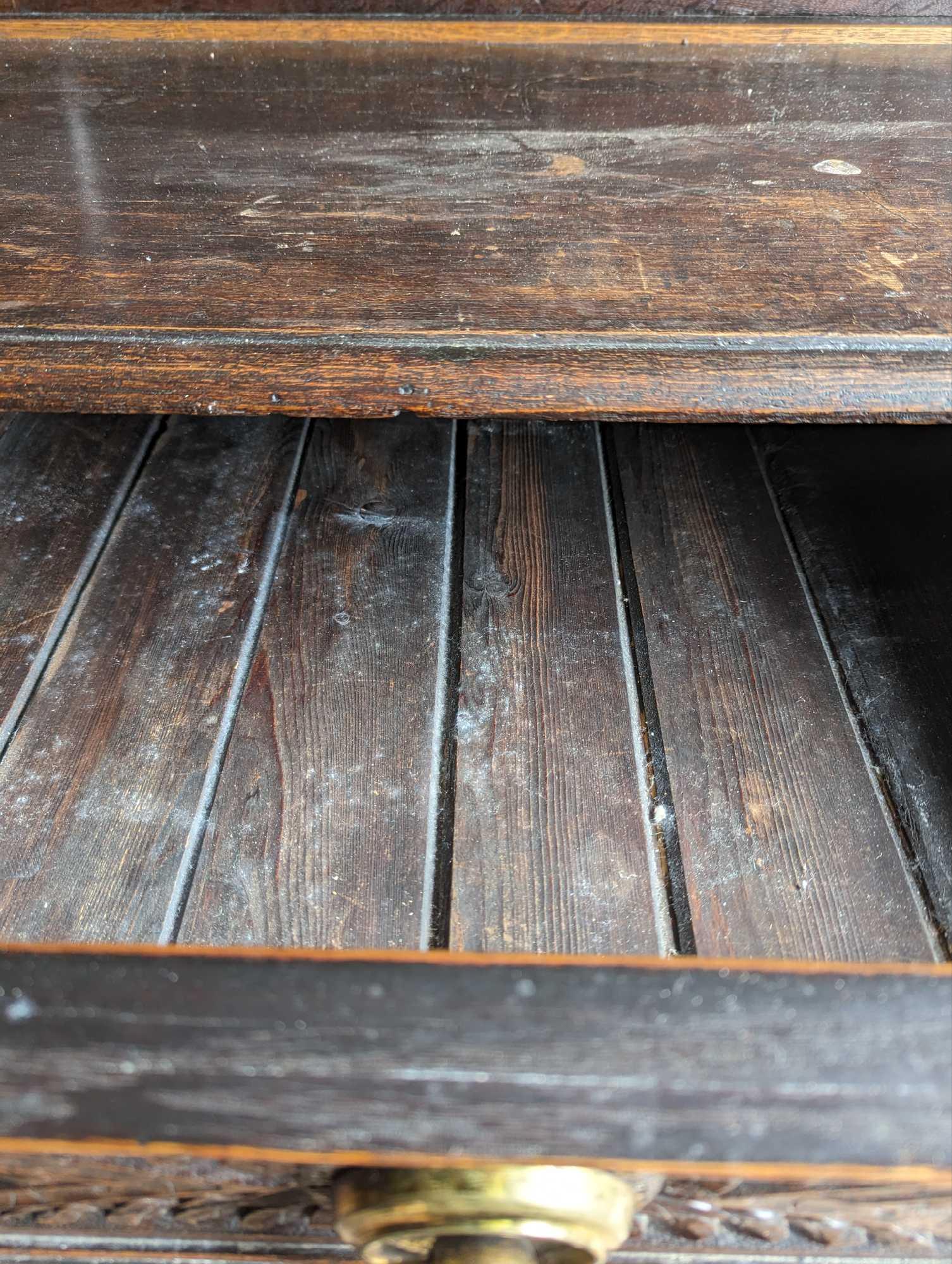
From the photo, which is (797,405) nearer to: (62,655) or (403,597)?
(403,597)

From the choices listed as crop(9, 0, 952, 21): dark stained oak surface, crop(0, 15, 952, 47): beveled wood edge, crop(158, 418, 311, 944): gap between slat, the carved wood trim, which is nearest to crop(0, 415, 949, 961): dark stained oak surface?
crop(158, 418, 311, 944): gap between slat

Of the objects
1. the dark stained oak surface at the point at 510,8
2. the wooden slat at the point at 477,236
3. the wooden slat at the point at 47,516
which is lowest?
the wooden slat at the point at 47,516

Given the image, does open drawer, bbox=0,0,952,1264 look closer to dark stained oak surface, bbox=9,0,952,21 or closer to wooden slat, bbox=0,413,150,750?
wooden slat, bbox=0,413,150,750

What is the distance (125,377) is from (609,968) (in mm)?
330

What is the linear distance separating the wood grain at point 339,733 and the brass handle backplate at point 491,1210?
0.49ft

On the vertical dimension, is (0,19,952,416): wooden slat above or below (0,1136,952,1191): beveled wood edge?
above

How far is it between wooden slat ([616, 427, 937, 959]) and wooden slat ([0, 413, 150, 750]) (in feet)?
1.22

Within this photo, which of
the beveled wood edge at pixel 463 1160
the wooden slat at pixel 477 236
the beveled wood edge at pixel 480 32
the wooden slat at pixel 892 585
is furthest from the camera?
the beveled wood edge at pixel 480 32

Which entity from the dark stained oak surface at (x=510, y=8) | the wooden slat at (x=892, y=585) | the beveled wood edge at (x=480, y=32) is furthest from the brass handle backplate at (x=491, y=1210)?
the dark stained oak surface at (x=510, y=8)

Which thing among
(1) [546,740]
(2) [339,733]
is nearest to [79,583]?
(2) [339,733]

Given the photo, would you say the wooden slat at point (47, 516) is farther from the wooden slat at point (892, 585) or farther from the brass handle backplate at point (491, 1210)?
the wooden slat at point (892, 585)

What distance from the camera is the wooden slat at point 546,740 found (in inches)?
19.7

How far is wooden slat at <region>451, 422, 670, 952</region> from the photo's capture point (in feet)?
1.64

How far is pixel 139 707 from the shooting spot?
61cm
